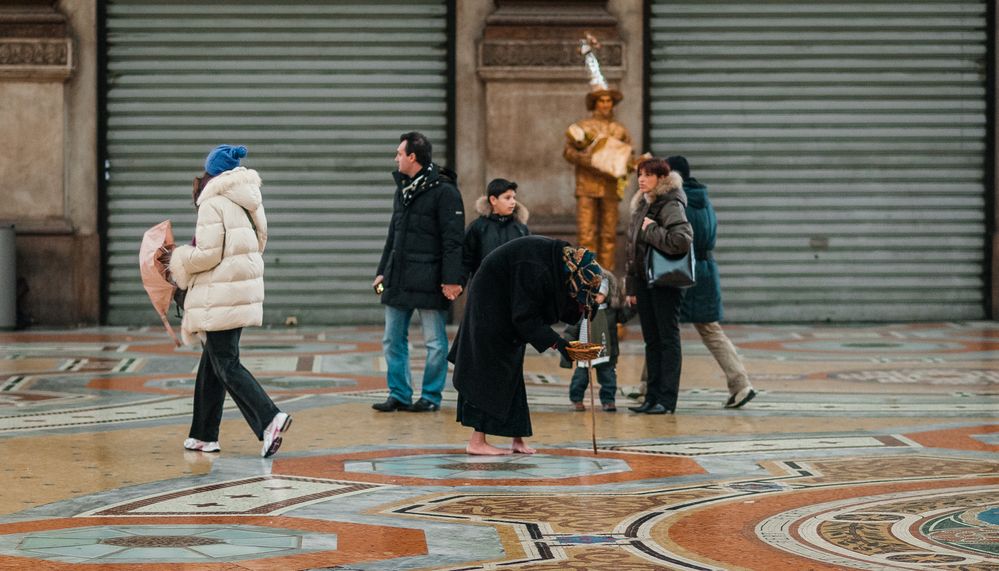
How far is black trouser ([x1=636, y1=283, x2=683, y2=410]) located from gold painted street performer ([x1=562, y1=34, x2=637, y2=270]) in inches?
237

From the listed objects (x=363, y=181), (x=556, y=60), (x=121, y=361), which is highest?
(x=556, y=60)

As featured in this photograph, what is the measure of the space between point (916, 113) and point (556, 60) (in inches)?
184

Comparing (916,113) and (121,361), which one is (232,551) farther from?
(916,113)

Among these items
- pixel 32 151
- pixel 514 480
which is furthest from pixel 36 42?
pixel 514 480

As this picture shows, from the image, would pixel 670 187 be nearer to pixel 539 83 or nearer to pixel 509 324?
pixel 509 324

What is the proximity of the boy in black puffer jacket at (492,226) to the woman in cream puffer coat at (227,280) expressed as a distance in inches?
92.3

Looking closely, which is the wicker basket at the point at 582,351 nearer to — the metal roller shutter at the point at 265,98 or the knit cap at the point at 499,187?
the knit cap at the point at 499,187

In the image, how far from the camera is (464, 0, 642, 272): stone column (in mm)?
19766

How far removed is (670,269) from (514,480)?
3.40 metres

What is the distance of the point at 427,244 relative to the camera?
11.7m

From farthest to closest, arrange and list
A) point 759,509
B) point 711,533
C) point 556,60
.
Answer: point 556,60 → point 759,509 → point 711,533

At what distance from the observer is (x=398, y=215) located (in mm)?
11852

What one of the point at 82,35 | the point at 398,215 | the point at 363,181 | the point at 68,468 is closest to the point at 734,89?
the point at 363,181

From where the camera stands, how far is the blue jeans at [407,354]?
38.4ft
